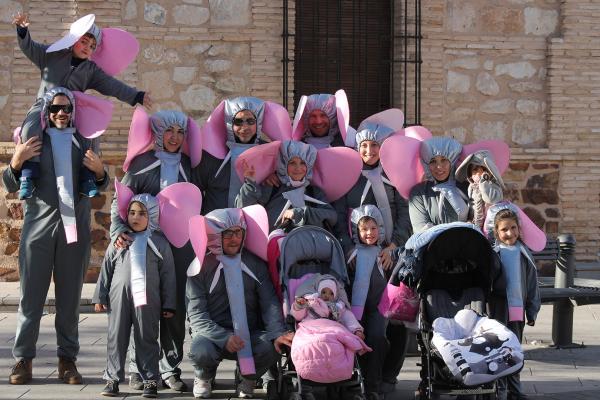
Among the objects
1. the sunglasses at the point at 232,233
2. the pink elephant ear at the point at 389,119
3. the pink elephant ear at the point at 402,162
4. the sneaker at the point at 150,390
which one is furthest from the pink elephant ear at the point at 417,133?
the sneaker at the point at 150,390

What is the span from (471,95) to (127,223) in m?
7.34

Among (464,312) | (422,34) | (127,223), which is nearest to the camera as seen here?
(464,312)

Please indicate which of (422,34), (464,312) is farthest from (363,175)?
(422,34)

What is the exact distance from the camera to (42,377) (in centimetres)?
967

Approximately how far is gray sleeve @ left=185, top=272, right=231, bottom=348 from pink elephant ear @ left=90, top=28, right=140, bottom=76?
1.87 meters

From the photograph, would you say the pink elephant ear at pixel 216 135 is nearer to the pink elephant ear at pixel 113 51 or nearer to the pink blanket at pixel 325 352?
the pink elephant ear at pixel 113 51

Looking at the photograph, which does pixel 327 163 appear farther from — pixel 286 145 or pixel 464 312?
pixel 464 312

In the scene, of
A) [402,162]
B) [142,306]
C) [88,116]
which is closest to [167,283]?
[142,306]

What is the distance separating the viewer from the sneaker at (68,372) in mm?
9398

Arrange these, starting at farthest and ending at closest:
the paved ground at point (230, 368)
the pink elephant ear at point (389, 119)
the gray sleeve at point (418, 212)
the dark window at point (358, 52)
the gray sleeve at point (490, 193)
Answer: the dark window at point (358, 52) → the pink elephant ear at point (389, 119) → the gray sleeve at point (418, 212) → the gray sleeve at point (490, 193) → the paved ground at point (230, 368)

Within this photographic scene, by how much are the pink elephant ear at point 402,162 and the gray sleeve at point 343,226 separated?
37 cm

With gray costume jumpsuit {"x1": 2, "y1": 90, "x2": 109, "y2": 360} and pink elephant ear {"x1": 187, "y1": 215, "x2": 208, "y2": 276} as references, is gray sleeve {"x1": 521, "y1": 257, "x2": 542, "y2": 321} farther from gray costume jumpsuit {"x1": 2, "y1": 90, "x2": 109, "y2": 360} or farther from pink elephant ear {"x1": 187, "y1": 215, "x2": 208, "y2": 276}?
gray costume jumpsuit {"x1": 2, "y1": 90, "x2": 109, "y2": 360}

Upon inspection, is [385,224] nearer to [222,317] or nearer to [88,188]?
[222,317]

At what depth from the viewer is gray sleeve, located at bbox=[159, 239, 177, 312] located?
30.0 feet
